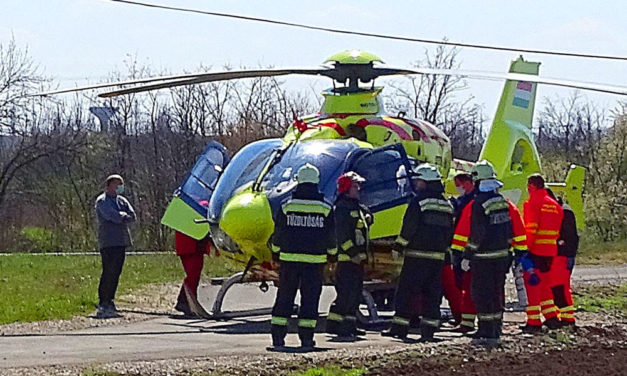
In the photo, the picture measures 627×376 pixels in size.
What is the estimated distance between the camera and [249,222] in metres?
12.0

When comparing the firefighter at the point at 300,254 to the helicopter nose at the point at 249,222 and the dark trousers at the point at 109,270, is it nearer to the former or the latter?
the helicopter nose at the point at 249,222

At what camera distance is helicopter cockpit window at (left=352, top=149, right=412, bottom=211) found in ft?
42.0

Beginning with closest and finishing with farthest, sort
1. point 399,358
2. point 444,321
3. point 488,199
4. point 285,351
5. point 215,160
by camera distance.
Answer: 1. point 399,358
2. point 285,351
3. point 488,199
4. point 444,321
5. point 215,160

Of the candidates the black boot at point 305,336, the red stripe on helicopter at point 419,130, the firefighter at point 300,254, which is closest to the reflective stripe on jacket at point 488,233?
the firefighter at point 300,254

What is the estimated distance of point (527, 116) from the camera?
63.6ft

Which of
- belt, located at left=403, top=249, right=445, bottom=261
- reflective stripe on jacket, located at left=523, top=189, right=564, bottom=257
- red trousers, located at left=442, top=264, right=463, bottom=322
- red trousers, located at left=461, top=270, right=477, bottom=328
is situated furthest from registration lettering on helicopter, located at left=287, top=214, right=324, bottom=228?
reflective stripe on jacket, located at left=523, top=189, right=564, bottom=257

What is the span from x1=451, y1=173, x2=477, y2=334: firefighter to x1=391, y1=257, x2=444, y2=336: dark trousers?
0.62 meters

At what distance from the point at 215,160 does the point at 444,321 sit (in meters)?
4.00

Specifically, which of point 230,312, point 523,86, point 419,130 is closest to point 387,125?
point 419,130

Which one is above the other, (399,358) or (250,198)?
(250,198)

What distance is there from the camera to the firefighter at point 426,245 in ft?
38.3

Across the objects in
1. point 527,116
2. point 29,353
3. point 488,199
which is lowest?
point 29,353

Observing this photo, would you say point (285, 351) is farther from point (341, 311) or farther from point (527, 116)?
point (527, 116)

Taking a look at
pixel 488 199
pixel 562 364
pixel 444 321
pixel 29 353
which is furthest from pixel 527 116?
pixel 29 353
